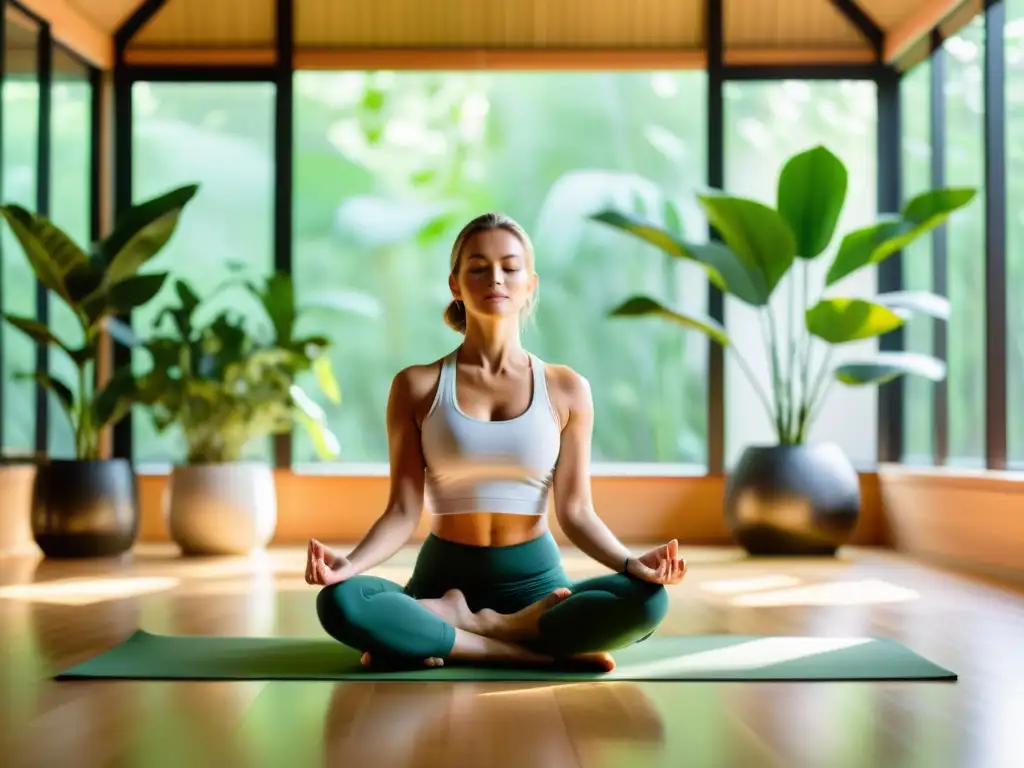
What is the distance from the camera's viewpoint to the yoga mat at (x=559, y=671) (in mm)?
2225

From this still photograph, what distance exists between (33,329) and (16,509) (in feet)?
2.53

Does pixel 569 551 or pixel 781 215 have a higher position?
pixel 781 215

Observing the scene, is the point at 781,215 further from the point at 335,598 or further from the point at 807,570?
the point at 335,598

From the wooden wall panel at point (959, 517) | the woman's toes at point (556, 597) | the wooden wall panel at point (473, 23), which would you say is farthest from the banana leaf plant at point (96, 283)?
the wooden wall panel at point (959, 517)

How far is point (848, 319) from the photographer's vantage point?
450cm

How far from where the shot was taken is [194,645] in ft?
8.46

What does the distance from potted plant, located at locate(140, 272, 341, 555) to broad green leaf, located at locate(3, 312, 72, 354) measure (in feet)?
1.18

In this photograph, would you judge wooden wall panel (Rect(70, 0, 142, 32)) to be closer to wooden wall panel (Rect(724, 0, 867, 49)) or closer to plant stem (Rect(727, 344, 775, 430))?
wooden wall panel (Rect(724, 0, 867, 49))

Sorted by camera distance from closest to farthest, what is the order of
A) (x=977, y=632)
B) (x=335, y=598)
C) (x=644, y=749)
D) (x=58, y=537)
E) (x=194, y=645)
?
(x=644, y=749)
(x=335, y=598)
(x=194, y=645)
(x=977, y=632)
(x=58, y=537)

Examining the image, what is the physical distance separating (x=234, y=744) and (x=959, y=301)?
149 inches

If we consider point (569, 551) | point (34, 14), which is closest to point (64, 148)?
point (34, 14)

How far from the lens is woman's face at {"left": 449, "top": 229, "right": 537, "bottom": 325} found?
7.70 feet

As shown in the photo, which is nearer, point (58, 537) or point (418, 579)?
point (418, 579)

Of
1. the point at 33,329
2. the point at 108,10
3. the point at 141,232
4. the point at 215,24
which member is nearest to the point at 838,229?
the point at 215,24
